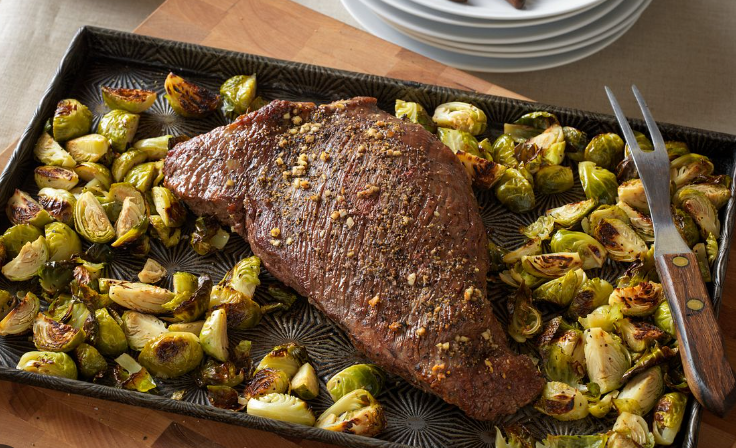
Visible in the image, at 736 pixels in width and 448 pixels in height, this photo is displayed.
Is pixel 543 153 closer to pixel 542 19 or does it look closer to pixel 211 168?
pixel 542 19

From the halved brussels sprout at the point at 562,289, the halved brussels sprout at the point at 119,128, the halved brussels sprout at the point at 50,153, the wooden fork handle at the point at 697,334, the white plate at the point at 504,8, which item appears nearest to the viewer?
the wooden fork handle at the point at 697,334

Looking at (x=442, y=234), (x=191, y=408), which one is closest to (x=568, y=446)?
(x=442, y=234)

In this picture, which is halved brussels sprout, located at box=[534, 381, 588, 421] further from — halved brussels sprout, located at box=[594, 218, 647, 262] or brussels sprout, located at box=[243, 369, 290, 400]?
brussels sprout, located at box=[243, 369, 290, 400]

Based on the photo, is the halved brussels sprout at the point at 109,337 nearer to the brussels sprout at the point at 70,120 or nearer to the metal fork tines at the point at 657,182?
the brussels sprout at the point at 70,120

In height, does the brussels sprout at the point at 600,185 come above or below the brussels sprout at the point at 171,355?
above

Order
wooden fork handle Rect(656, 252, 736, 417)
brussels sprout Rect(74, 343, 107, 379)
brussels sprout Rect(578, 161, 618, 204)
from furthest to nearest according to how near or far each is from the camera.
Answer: brussels sprout Rect(578, 161, 618, 204) → brussels sprout Rect(74, 343, 107, 379) → wooden fork handle Rect(656, 252, 736, 417)

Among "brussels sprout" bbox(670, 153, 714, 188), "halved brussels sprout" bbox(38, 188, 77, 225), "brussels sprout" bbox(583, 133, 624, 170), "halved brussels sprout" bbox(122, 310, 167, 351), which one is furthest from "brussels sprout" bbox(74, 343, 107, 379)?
"brussels sprout" bbox(670, 153, 714, 188)

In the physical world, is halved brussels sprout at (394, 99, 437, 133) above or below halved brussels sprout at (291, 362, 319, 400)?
above

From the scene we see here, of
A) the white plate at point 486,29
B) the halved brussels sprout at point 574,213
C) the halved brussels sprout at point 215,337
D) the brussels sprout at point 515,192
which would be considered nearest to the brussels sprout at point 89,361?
the halved brussels sprout at point 215,337

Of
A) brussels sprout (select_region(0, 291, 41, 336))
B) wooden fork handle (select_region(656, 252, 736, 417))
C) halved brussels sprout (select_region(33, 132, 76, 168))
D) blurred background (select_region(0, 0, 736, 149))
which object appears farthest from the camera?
blurred background (select_region(0, 0, 736, 149))
